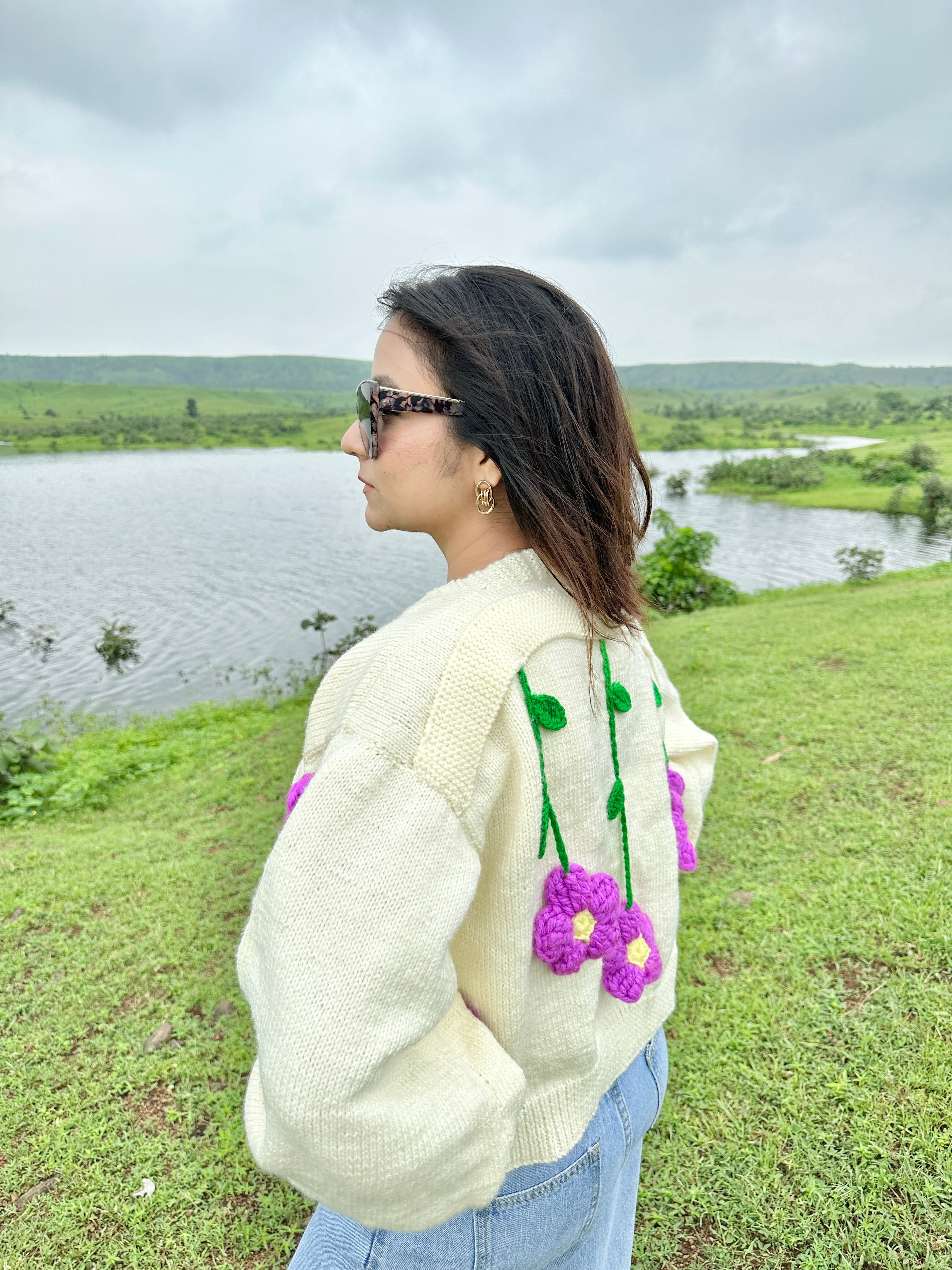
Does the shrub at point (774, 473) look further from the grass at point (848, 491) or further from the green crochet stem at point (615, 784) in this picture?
the green crochet stem at point (615, 784)

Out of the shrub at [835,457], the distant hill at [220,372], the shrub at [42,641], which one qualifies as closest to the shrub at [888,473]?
the shrub at [835,457]

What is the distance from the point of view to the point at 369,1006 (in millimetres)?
830

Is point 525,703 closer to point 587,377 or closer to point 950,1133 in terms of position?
point 587,377

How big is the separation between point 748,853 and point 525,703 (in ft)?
11.2

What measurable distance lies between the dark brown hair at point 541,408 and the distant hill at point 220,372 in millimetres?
172438

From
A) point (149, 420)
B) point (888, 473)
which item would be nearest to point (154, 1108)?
point (888, 473)

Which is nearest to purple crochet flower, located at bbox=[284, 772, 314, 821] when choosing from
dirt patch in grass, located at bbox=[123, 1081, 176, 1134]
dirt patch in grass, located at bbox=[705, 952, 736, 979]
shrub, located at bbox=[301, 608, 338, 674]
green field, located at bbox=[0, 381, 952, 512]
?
dirt patch in grass, located at bbox=[123, 1081, 176, 1134]

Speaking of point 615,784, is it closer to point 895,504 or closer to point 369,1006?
point 369,1006

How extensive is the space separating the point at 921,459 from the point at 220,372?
190 m

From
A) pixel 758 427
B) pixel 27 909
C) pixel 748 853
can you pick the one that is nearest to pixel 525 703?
pixel 748 853

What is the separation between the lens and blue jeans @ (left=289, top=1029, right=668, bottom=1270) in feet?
3.61

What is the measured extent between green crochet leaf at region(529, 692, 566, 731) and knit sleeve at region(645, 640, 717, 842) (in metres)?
0.68

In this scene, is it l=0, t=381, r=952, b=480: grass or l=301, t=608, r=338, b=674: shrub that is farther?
l=0, t=381, r=952, b=480: grass

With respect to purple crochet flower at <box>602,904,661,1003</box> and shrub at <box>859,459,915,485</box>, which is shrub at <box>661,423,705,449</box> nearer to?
shrub at <box>859,459,915,485</box>
